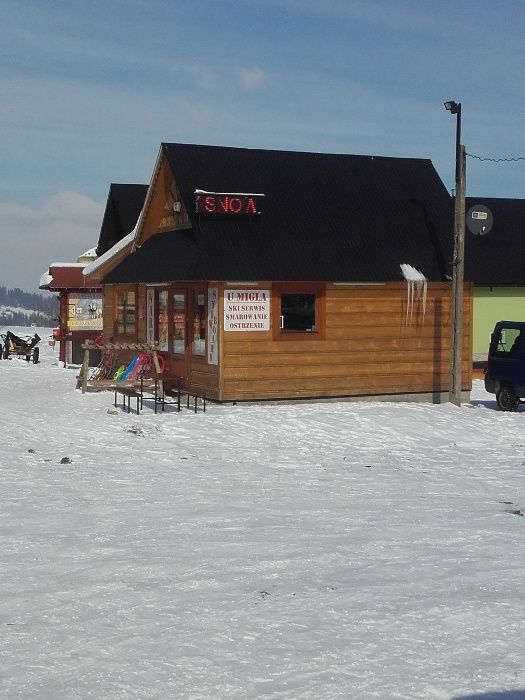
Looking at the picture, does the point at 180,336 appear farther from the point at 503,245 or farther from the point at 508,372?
the point at 503,245

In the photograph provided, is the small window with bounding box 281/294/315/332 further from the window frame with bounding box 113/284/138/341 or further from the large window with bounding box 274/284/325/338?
the window frame with bounding box 113/284/138/341

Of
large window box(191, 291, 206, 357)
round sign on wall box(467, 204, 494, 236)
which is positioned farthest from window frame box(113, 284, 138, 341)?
round sign on wall box(467, 204, 494, 236)

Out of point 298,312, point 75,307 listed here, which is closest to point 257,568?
point 298,312

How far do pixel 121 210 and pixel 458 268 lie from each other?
13.3 m

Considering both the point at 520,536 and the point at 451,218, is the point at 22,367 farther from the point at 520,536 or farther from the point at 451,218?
the point at 520,536

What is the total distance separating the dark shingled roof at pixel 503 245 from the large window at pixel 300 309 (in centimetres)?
969

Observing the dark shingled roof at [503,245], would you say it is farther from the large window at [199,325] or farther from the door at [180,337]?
the large window at [199,325]

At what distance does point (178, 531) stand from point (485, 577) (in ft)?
10.1

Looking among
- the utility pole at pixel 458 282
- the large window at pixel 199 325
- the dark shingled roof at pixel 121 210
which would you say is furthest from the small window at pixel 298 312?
the dark shingled roof at pixel 121 210

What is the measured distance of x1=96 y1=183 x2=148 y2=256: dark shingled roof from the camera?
30750 millimetres

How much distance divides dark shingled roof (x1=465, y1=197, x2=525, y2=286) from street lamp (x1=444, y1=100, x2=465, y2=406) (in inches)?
307

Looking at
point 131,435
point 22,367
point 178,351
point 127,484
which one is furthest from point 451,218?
point 22,367

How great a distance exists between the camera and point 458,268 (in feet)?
69.3

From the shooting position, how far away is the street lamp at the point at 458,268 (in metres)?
21.1
